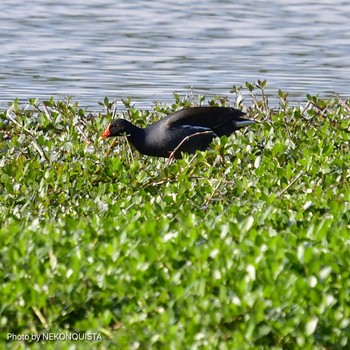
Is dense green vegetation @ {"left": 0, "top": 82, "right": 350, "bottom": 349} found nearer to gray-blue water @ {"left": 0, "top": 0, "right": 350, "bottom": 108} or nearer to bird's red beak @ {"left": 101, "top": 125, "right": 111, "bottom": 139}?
bird's red beak @ {"left": 101, "top": 125, "right": 111, "bottom": 139}

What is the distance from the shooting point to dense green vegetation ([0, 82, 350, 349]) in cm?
464

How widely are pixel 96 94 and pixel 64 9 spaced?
990 centimetres

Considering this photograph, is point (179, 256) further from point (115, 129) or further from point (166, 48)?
point (166, 48)

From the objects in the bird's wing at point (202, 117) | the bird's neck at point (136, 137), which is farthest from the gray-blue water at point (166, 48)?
the bird's neck at point (136, 137)

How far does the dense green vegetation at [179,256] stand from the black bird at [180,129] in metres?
1.34

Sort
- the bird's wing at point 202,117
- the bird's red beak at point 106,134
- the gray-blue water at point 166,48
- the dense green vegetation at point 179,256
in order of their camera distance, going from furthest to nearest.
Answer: the gray-blue water at point 166,48 < the bird's wing at point 202,117 < the bird's red beak at point 106,134 < the dense green vegetation at point 179,256

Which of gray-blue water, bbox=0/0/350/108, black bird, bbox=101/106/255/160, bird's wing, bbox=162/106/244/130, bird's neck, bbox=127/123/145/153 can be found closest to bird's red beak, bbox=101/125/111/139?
black bird, bbox=101/106/255/160

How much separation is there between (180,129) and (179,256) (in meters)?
3.84

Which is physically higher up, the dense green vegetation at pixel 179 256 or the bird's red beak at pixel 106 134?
the dense green vegetation at pixel 179 256

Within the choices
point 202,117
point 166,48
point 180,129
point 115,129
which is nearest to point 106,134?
point 115,129

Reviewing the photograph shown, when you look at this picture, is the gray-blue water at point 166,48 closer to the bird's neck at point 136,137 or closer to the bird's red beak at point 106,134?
the bird's neck at point 136,137

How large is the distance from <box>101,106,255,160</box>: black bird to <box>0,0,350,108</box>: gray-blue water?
3.89 m

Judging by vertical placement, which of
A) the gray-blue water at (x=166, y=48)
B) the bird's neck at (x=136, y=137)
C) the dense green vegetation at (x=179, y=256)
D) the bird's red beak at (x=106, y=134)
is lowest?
the gray-blue water at (x=166, y=48)

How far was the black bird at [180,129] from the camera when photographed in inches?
348
